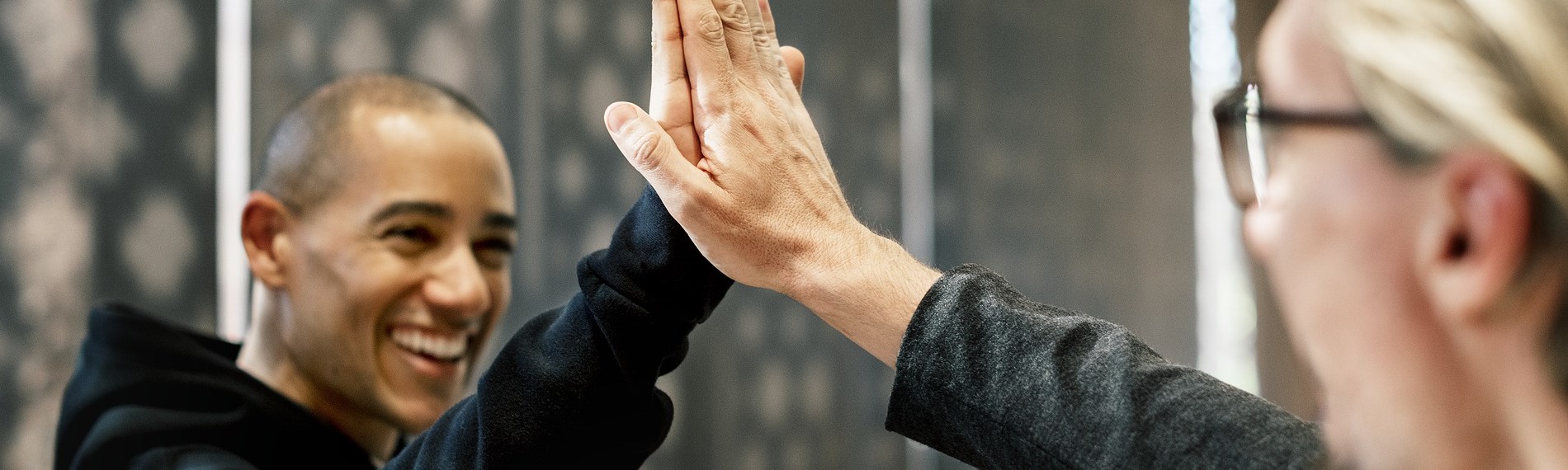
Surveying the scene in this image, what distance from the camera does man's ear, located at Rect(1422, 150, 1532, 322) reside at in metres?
0.61

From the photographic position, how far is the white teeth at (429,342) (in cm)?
175

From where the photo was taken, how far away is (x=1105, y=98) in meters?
5.37

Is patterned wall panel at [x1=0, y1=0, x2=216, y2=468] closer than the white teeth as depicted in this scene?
No

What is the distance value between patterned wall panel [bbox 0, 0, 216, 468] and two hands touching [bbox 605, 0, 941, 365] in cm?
128

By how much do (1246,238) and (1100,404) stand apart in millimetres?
185

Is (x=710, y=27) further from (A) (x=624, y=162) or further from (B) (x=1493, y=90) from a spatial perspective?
(A) (x=624, y=162)

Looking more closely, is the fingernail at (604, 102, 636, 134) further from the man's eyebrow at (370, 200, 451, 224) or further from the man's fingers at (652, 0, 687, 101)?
the man's eyebrow at (370, 200, 451, 224)

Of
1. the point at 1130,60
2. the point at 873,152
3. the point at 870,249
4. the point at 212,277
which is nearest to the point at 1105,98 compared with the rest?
the point at 1130,60

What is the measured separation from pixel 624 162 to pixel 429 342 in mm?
1487

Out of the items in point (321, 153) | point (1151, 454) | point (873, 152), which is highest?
point (1151, 454)

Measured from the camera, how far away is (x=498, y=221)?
1.77 meters

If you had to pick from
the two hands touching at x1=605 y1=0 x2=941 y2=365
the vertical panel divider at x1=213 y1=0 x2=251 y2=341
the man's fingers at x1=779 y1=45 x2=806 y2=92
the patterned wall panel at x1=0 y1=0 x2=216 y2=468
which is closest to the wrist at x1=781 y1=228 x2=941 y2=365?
the two hands touching at x1=605 y1=0 x2=941 y2=365

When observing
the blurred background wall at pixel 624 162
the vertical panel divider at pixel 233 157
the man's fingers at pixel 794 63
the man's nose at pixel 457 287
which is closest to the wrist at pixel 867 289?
the man's fingers at pixel 794 63

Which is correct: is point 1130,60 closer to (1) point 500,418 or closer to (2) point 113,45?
(2) point 113,45
